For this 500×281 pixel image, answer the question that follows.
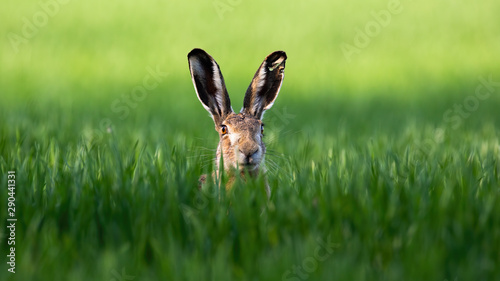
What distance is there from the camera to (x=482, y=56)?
14070 mm

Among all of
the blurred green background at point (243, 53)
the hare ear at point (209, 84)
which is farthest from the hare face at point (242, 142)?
the blurred green background at point (243, 53)

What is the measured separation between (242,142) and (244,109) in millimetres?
647

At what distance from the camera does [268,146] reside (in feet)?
19.7

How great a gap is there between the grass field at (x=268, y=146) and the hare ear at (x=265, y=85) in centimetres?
49

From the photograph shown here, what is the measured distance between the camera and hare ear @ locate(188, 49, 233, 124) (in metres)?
4.81

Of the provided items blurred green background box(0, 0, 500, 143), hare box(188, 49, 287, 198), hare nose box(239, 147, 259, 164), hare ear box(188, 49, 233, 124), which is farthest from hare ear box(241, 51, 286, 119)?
blurred green background box(0, 0, 500, 143)

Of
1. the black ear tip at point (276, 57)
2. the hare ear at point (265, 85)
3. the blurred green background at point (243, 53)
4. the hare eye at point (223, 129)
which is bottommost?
the hare eye at point (223, 129)

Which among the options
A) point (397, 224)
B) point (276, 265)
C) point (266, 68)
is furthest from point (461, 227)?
point (266, 68)

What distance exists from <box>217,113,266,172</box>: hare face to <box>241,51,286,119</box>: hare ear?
22 cm

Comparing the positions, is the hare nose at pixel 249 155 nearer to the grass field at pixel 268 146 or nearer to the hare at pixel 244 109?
the hare at pixel 244 109

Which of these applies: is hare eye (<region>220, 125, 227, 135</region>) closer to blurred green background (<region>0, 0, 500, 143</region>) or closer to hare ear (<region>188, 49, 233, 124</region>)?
hare ear (<region>188, 49, 233, 124</region>)

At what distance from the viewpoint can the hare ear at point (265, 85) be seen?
192 inches

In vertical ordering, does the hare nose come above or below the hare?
below

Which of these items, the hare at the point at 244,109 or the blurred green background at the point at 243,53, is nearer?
the hare at the point at 244,109
